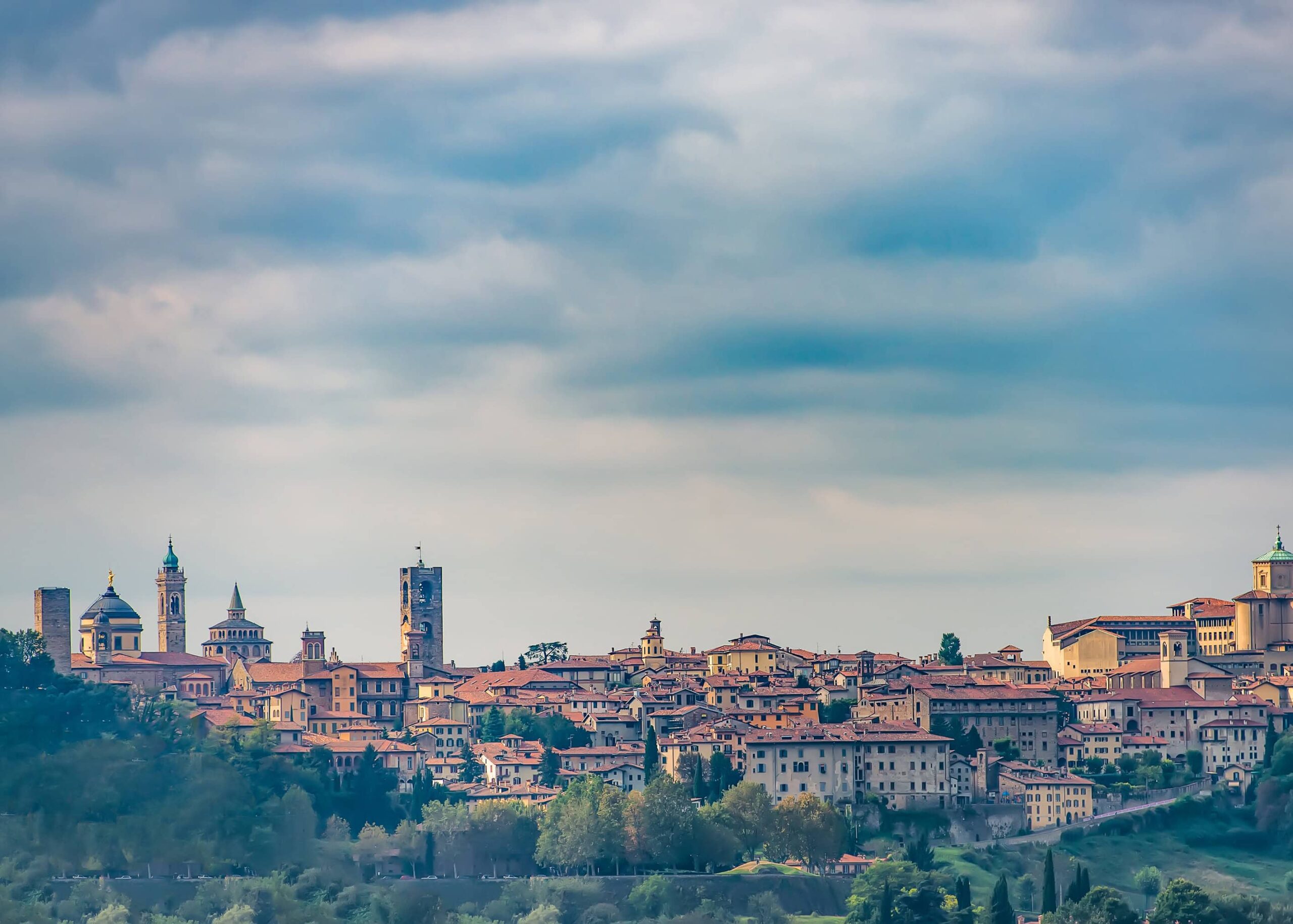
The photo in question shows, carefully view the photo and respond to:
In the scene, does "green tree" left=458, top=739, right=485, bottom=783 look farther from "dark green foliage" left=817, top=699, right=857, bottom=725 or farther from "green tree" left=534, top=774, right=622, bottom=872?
"dark green foliage" left=817, top=699, right=857, bottom=725

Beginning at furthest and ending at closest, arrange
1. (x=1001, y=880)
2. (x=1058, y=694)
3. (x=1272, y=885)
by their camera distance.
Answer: (x=1058, y=694)
(x=1272, y=885)
(x=1001, y=880)

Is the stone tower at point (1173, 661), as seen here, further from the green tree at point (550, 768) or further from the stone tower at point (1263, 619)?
the green tree at point (550, 768)

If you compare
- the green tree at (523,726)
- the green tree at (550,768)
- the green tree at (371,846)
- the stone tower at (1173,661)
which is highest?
the stone tower at (1173,661)

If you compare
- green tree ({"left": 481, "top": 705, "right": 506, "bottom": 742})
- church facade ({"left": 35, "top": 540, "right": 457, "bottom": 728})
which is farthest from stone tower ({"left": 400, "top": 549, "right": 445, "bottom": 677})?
green tree ({"left": 481, "top": 705, "right": 506, "bottom": 742})

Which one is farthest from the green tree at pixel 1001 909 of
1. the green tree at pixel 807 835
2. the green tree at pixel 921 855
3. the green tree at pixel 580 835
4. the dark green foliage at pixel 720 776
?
the dark green foliage at pixel 720 776

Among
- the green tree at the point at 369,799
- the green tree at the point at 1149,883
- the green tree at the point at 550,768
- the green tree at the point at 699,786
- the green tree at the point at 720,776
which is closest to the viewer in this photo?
the green tree at the point at 1149,883

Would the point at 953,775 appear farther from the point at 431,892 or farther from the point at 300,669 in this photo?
the point at 300,669

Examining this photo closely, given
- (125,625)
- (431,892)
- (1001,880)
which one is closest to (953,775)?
(1001,880)

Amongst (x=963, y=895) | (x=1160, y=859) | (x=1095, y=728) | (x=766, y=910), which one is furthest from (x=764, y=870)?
(x=1095, y=728)
